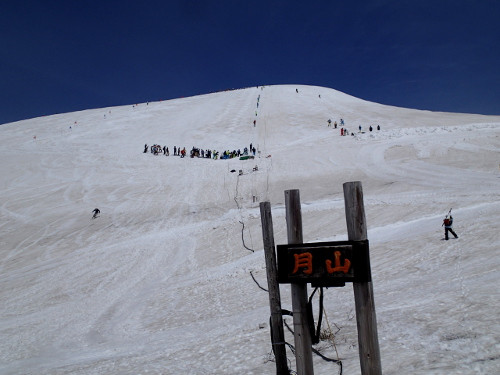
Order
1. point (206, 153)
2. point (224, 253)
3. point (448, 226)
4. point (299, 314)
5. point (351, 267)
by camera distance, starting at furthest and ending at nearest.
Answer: point (206, 153) → point (224, 253) → point (448, 226) → point (299, 314) → point (351, 267)

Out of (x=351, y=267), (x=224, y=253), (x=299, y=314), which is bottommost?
(x=224, y=253)

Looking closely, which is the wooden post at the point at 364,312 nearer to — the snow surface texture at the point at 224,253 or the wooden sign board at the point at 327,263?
the wooden sign board at the point at 327,263

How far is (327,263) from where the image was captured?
351 centimetres

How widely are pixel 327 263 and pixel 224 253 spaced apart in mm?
11989

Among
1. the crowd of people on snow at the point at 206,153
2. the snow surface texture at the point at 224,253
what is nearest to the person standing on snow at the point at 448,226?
the snow surface texture at the point at 224,253

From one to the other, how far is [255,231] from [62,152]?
33.5m

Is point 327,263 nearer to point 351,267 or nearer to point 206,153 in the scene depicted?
point 351,267

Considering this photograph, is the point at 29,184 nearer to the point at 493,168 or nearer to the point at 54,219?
the point at 54,219

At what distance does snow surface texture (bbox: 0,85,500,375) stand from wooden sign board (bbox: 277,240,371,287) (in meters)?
2.23

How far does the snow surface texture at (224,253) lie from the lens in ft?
21.0

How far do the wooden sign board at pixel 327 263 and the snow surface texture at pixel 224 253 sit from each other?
2229 mm

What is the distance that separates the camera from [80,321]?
1037 centimetres

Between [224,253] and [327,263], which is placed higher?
[327,263]

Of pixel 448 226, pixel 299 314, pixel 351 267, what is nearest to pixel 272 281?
pixel 299 314
